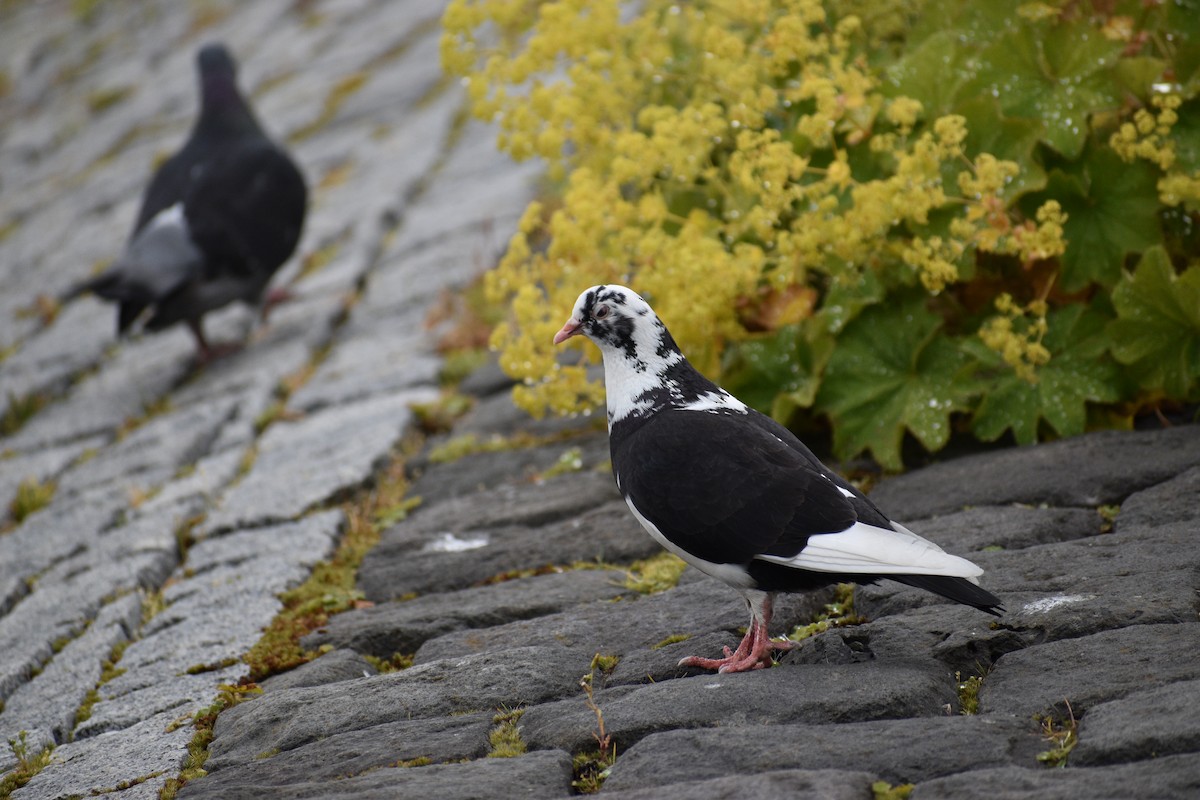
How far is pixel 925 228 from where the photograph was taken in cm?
381

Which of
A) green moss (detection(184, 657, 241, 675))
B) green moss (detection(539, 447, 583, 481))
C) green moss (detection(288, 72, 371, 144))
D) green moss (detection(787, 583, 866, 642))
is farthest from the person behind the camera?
green moss (detection(288, 72, 371, 144))

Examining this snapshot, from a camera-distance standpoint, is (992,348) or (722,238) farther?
(722,238)

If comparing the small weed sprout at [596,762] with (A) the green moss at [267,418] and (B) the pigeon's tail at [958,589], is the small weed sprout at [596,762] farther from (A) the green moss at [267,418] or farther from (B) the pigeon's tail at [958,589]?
(A) the green moss at [267,418]

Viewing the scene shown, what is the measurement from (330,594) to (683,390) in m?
1.27

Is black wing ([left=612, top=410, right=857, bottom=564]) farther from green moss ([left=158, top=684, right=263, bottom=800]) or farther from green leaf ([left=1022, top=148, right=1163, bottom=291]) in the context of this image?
green leaf ([left=1022, top=148, right=1163, bottom=291])

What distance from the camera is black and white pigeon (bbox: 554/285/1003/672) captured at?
264cm

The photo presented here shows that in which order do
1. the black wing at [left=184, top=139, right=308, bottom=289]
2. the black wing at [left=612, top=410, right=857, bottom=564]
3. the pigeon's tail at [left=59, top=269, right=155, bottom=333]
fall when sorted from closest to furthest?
1. the black wing at [left=612, top=410, right=857, bottom=564]
2. the pigeon's tail at [left=59, top=269, right=155, bottom=333]
3. the black wing at [left=184, top=139, right=308, bottom=289]

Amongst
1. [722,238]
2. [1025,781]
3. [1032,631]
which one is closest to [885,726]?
[1025,781]

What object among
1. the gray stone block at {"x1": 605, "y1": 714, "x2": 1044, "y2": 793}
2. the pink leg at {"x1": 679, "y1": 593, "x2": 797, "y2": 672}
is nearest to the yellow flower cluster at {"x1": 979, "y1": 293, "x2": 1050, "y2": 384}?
the pink leg at {"x1": 679, "y1": 593, "x2": 797, "y2": 672}

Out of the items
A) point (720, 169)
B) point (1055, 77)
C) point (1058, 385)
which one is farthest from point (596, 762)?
point (1055, 77)

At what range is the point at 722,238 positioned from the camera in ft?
14.6

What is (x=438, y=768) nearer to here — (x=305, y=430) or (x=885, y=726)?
(x=885, y=726)

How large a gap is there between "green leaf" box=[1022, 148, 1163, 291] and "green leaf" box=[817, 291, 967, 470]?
1.52 ft

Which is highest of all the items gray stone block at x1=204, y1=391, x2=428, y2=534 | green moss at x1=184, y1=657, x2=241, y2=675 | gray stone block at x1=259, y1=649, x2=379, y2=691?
green moss at x1=184, y1=657, x2=241, y2=675
